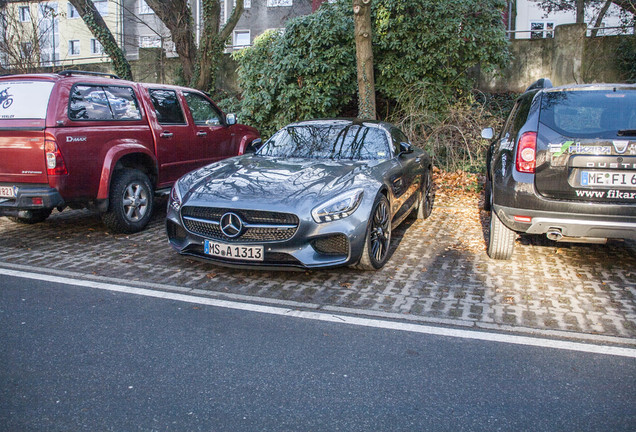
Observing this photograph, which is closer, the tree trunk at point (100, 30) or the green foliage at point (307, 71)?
the green foliage at point (307, 71)

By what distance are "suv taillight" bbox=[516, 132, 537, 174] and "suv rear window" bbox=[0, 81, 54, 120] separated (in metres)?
5.08

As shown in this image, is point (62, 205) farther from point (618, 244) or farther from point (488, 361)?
point (618, 244)

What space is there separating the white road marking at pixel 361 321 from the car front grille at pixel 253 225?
68cm

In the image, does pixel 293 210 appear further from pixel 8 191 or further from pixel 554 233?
pixel 8 191

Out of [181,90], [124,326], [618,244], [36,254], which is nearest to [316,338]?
[124,326]

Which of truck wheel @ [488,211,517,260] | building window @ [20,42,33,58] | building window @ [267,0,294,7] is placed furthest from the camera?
building window @ [267,0,294,7]

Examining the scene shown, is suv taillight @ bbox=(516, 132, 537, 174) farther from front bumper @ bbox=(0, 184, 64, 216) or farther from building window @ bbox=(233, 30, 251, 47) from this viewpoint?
building window @ bbox=(233, 30, 251, 47)

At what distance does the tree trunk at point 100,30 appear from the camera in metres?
15.8

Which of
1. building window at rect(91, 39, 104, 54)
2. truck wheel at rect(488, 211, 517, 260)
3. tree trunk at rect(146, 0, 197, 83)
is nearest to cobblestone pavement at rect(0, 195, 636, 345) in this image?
truck wheel at rect(488, 211, 517, 260)

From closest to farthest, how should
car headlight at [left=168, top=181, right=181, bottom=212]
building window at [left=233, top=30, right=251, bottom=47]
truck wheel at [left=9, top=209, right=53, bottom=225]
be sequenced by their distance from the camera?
car headlight at [left=168, top=181, right=181, bottom=212] → truck wheel at [left=9, top=209, right=53, bottom=225] → building window at [left=233, top=30, right=251, bottom=47]

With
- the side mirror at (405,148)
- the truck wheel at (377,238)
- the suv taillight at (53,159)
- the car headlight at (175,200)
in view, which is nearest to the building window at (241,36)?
the side mirror at (405,148)

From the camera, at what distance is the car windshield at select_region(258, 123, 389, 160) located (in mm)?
6590

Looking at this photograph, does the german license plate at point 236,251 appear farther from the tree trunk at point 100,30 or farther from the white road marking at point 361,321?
the tree trunk at point 100,30

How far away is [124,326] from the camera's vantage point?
415 centimetres
